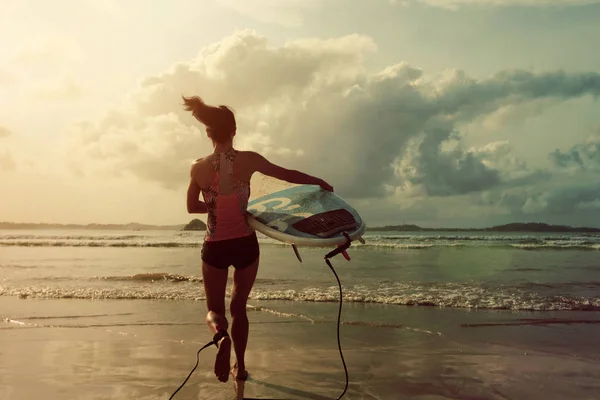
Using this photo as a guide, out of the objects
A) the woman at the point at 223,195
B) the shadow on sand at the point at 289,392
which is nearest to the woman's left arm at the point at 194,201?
the woman at the point at 223,195

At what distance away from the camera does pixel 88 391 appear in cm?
400

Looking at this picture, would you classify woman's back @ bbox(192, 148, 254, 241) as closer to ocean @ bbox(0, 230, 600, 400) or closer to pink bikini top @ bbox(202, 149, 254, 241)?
pink bikini top @ bbox(202, 149, 254, 241)

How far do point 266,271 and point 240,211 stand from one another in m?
9.37

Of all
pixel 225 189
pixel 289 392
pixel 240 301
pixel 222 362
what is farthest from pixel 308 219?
pixel 289 392

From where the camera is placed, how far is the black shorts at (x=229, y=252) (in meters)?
3.71

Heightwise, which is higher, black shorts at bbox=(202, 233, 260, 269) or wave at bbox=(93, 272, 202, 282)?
black shorts at bbox=(202, 233, 260, 269)

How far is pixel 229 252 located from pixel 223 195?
41cm

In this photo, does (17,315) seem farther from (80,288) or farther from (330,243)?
(330,243)

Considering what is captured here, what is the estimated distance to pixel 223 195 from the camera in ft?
12.1

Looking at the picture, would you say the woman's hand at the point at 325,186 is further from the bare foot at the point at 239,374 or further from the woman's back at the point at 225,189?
the bare foot at the point at 239,374

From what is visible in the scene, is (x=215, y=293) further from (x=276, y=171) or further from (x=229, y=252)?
(x=276, y=171)

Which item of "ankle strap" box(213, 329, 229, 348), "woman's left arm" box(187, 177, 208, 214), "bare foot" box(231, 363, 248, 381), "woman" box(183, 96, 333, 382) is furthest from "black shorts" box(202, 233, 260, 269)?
"bare foot" box(231, 363, 248, 381)

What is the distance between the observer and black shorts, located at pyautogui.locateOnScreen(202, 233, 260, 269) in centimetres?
371

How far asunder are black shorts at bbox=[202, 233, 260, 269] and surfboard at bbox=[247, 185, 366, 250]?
15 centimetres
